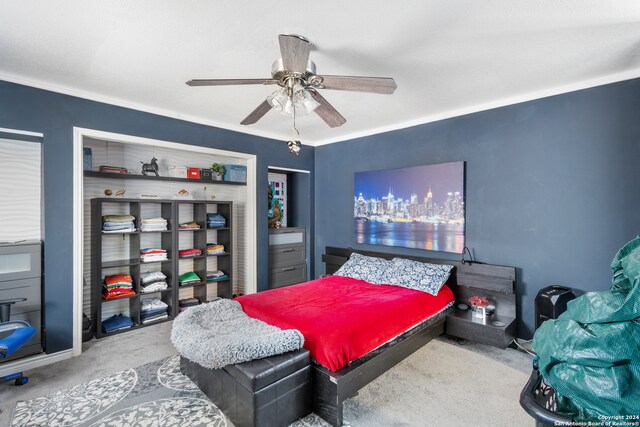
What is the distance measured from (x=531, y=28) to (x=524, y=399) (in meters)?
2.21

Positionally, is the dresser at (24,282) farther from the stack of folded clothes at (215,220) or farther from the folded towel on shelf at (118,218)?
the stack of folded clothes at (215,220)

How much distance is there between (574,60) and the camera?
250 centimetres

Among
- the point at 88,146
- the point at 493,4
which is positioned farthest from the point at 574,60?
the point at 88,146

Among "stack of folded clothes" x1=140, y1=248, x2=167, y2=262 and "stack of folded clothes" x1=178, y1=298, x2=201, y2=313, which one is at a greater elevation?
"stack of folded clothes" x1=140, y1=248, x2=167, y2=262

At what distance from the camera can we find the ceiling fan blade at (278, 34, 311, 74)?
1694mm

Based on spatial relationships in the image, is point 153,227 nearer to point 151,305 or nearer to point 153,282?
point 153,282

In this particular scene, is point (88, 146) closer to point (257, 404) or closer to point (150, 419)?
point (150, 419)

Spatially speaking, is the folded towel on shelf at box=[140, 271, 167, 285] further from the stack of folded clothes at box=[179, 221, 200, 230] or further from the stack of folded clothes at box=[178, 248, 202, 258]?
the stack of folded clothes at box=[179, 221, 200, 230]

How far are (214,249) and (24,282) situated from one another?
79.4 inches

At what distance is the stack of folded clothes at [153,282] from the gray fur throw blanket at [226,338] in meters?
1.48

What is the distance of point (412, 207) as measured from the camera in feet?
13.3

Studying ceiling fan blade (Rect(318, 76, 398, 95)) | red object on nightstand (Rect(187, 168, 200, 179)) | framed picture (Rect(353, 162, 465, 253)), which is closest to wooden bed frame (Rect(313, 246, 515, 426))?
framed picture (Rect(353, 162, 465, 253))

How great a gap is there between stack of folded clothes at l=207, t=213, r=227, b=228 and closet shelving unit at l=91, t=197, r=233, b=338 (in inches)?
3.1

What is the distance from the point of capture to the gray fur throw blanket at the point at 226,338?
2043mm
